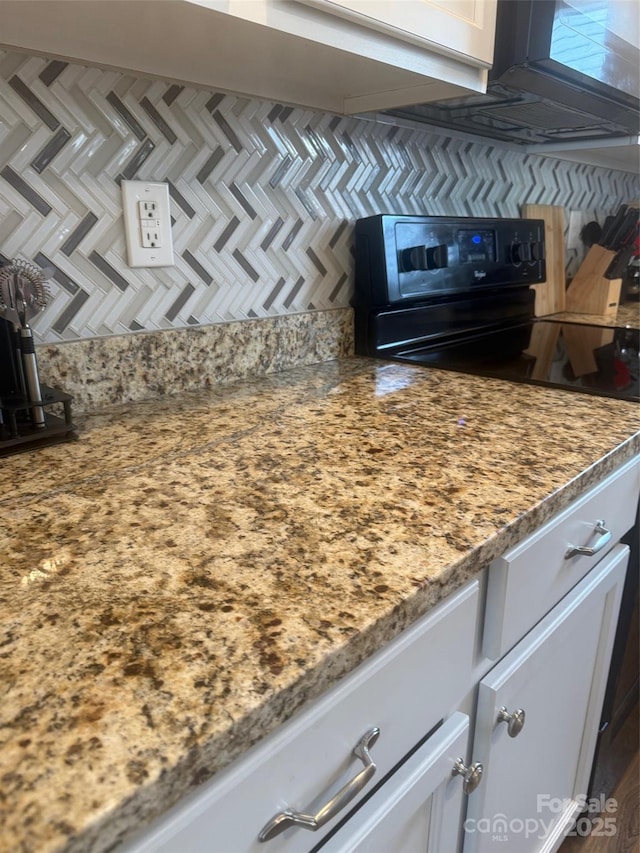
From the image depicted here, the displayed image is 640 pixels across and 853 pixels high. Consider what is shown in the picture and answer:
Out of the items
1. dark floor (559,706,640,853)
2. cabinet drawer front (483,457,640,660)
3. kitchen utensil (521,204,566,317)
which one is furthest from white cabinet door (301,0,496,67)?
dark floor (559,706,640,853)

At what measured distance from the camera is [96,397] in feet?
3.17

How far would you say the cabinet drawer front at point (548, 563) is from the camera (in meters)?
0.66

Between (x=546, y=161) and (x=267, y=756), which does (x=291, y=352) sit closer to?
(x=267, y=756)

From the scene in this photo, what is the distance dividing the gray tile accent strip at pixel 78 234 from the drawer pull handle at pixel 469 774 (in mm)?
866

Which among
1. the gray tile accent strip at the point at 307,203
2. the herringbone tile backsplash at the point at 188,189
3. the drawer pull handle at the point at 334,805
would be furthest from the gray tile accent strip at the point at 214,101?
the drawer pull handle at the point at 334,805

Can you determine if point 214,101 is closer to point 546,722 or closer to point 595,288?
point 546,722

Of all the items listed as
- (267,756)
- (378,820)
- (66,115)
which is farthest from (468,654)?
(66,115)

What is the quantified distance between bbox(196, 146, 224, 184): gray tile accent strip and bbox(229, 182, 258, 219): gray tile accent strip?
0.05 m

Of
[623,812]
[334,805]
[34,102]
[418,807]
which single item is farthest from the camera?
[623,812]

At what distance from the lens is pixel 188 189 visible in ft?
3.43

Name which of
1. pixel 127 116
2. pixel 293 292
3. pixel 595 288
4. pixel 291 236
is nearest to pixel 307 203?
pixel 291 236

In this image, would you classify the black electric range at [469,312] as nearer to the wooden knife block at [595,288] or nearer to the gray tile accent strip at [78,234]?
the wooden knife block at [595,288]

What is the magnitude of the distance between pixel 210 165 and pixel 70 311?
36 centimetres

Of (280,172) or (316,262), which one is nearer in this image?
(280,172)
